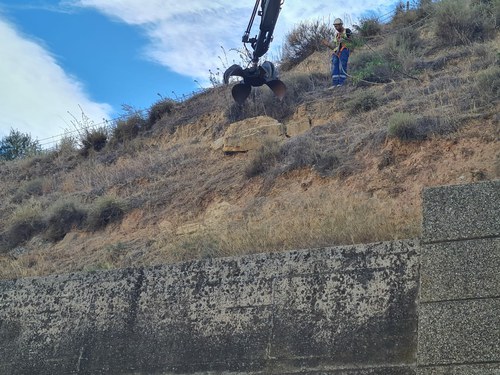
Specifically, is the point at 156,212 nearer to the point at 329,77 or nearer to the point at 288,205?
the point at 288,205

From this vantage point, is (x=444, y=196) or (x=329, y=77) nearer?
(x=444, y=196)

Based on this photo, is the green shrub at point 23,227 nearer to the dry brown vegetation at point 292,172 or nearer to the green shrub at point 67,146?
the dry brown vegetation at point 292,172

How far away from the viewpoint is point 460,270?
188 inches

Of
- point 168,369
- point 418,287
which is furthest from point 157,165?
point 418,287

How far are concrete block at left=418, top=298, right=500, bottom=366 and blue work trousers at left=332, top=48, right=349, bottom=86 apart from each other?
1017 centimetres

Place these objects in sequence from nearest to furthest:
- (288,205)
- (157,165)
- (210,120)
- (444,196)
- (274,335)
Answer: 1. (444,196)
2. (274,335)
3. (288,205)
4. (157,165)
5. (210,120)

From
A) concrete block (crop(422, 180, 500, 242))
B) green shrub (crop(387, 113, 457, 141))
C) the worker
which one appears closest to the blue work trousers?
the worker

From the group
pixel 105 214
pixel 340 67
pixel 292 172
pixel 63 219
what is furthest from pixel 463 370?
pixel 340 67

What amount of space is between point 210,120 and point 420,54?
164 inches

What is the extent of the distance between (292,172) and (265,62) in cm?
423

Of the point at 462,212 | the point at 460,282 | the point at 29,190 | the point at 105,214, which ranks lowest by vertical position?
the point at 460,282

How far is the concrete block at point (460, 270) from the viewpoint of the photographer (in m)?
4.68

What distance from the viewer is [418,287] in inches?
210

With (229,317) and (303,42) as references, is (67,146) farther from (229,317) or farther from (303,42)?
(229,317)
